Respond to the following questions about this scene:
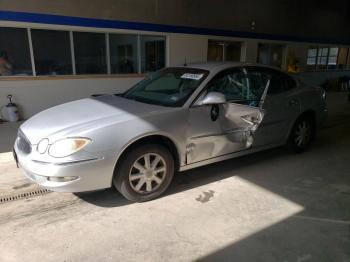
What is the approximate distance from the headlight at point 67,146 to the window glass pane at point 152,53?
24.4ft

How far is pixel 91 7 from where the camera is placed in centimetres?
852

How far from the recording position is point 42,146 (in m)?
3.08

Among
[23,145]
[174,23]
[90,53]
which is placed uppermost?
[174,23]

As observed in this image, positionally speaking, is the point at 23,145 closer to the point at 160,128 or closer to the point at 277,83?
the point at 160,128

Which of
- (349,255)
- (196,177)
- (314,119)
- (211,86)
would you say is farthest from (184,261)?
(314,119)

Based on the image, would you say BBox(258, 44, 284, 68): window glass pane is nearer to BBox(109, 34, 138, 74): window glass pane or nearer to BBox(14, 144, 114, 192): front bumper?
BBox(109, 34, 138, 74): window glass pane

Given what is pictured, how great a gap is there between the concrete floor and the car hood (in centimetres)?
87

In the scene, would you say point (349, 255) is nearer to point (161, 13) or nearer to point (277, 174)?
point (277, 174)

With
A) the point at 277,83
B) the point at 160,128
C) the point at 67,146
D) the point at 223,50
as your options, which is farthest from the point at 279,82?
the point at 223,50

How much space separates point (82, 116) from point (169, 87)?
1.30m

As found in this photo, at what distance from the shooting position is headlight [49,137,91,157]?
2994 millimetres

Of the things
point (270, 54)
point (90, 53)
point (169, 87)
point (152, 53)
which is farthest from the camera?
point (270, 54)

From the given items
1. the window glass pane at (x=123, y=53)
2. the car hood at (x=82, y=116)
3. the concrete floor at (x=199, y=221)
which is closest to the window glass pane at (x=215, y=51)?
the window glass pane at (x=123, y=53)

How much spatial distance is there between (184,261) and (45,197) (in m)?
1.99
